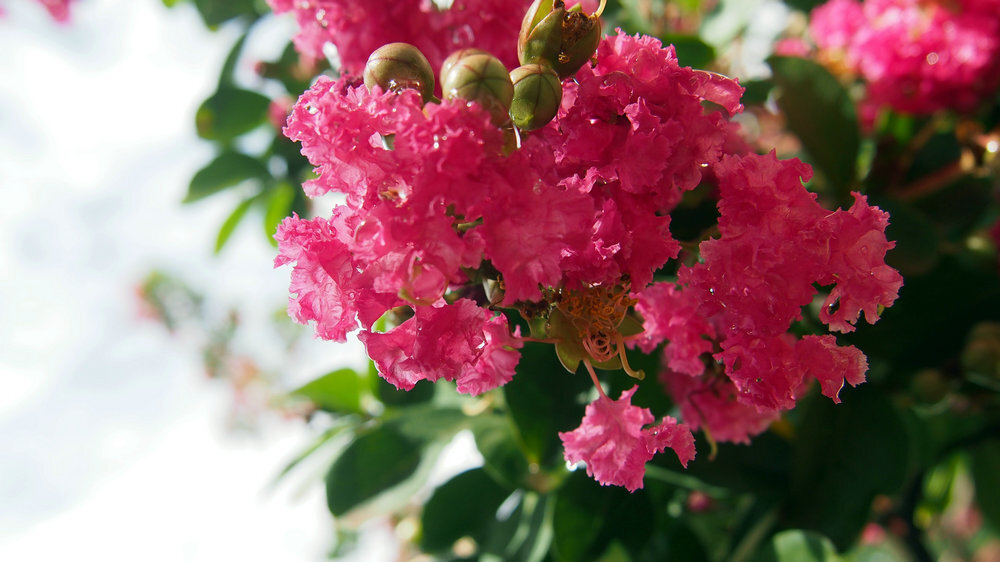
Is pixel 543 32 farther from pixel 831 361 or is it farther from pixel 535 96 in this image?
pixel 831 361

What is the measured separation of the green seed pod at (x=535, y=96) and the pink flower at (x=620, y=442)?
0.99 ft

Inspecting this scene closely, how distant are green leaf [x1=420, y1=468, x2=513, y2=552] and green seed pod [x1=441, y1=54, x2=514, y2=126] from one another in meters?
0.86

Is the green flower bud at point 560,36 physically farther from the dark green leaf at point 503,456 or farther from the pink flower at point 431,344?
the dark green leaf at point 503,456

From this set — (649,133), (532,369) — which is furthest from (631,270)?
(532,369)

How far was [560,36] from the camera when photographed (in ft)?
2.22

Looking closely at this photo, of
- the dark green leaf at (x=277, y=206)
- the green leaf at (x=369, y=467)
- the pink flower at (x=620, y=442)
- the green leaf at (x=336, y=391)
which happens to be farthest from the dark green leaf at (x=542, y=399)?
the dark green leaf at (x=277, y=206)

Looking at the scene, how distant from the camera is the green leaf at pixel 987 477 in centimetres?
165

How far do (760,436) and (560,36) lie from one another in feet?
2.94

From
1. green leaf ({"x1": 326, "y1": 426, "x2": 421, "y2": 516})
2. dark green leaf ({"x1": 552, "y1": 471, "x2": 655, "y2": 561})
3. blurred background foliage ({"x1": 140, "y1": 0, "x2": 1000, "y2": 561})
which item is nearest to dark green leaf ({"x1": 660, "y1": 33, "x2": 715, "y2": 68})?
blurred background foliage ({"x1": 140, "y1": 0, "x2": 1000, "y2": 561})

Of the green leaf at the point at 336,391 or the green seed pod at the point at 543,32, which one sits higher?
the green seed pod at the point at 543,32

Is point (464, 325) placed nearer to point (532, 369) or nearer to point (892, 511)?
point (532, 369)

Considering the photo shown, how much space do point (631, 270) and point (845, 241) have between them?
0.21 m

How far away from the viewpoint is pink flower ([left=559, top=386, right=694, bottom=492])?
69cm

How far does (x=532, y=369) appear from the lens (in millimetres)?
979
